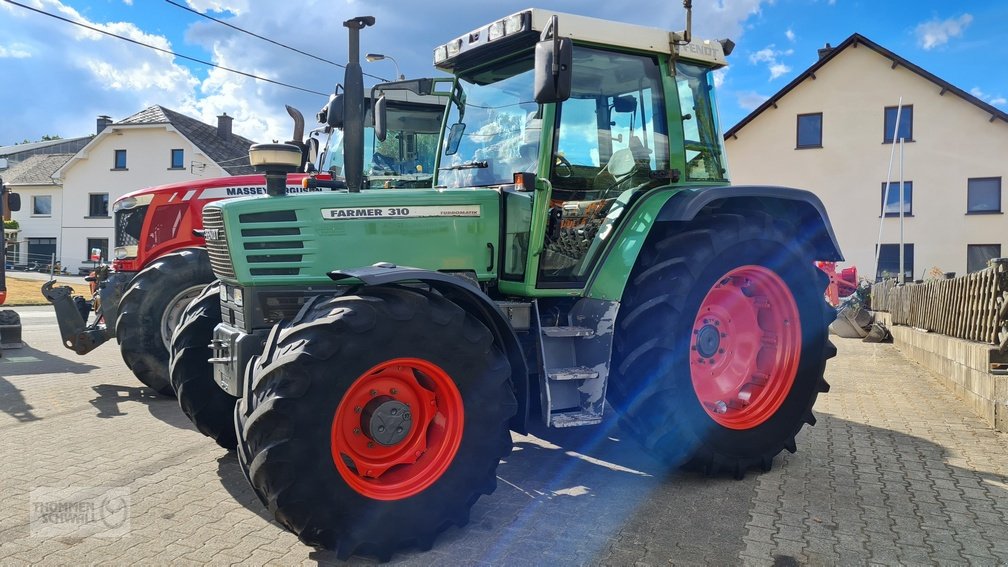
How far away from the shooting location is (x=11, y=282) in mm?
25516

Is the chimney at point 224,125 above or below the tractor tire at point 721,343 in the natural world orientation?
above

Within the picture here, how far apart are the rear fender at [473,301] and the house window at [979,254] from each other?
2481 cm

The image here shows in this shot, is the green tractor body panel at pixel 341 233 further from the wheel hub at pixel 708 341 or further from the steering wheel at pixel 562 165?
the wheel hub at pixel 708 341

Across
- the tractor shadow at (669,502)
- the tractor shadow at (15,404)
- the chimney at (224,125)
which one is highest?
the chimney at (224,125)

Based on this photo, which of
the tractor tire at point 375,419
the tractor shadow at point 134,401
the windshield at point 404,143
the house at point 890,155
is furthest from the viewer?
the house at point 890,155

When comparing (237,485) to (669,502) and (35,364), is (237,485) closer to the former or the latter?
(669,502)

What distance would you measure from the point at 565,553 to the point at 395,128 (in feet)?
19.0

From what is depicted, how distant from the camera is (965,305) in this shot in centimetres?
818

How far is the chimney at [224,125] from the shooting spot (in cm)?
4006

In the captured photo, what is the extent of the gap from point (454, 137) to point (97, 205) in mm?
41544

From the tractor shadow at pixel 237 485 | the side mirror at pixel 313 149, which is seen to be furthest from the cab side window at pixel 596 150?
the side mirror at pixel 313 149

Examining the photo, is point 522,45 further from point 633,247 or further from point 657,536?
point 657,536

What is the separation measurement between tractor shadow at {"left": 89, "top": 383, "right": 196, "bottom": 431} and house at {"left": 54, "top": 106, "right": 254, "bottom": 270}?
29.9 meters

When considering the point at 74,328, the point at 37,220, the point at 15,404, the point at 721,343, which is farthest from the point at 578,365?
the point at 37,220
